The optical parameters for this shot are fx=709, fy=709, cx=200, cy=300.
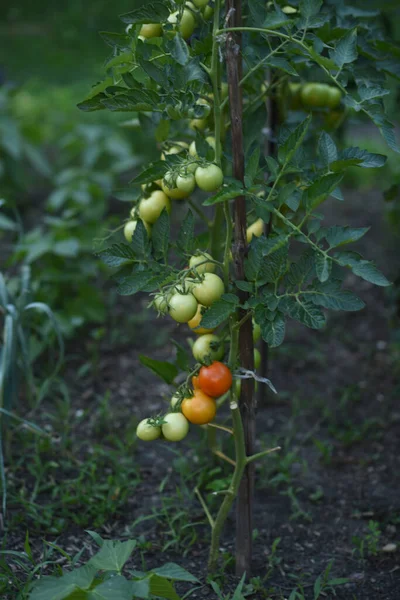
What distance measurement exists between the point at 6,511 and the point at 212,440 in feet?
1.98

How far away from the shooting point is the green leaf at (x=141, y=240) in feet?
5.05

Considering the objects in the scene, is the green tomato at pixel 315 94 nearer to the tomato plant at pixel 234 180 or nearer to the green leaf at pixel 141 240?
the tomato plant at pixel 234 180

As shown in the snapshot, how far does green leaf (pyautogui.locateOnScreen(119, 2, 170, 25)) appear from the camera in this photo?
1385 mm

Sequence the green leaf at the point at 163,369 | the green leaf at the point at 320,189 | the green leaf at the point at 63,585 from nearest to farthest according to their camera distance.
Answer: the green leaf at the point at 63,585 → the green leaf at the point at 320,189 → the green leaf at the point at 163,369

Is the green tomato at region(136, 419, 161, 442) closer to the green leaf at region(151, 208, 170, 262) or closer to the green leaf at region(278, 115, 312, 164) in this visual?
the green leaf at region(151, 208, 170, 262)

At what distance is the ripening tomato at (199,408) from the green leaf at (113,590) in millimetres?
369

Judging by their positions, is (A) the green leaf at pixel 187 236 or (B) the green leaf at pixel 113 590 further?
(A) the green leaf at pixel 187 236

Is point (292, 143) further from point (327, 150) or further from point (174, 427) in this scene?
point (174, 427)

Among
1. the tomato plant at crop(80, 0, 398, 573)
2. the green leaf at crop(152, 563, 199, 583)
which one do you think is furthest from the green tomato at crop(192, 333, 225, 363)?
the green leaf at crop(152, 563, 199, 583)

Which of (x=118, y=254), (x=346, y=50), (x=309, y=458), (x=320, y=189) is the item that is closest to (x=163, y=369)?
(x=118, y=254)

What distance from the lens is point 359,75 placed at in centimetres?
173

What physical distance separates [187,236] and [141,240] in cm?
10

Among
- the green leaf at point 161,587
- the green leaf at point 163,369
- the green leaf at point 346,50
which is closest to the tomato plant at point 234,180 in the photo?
the green leaf at point 346,50

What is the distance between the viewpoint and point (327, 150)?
1.45m
